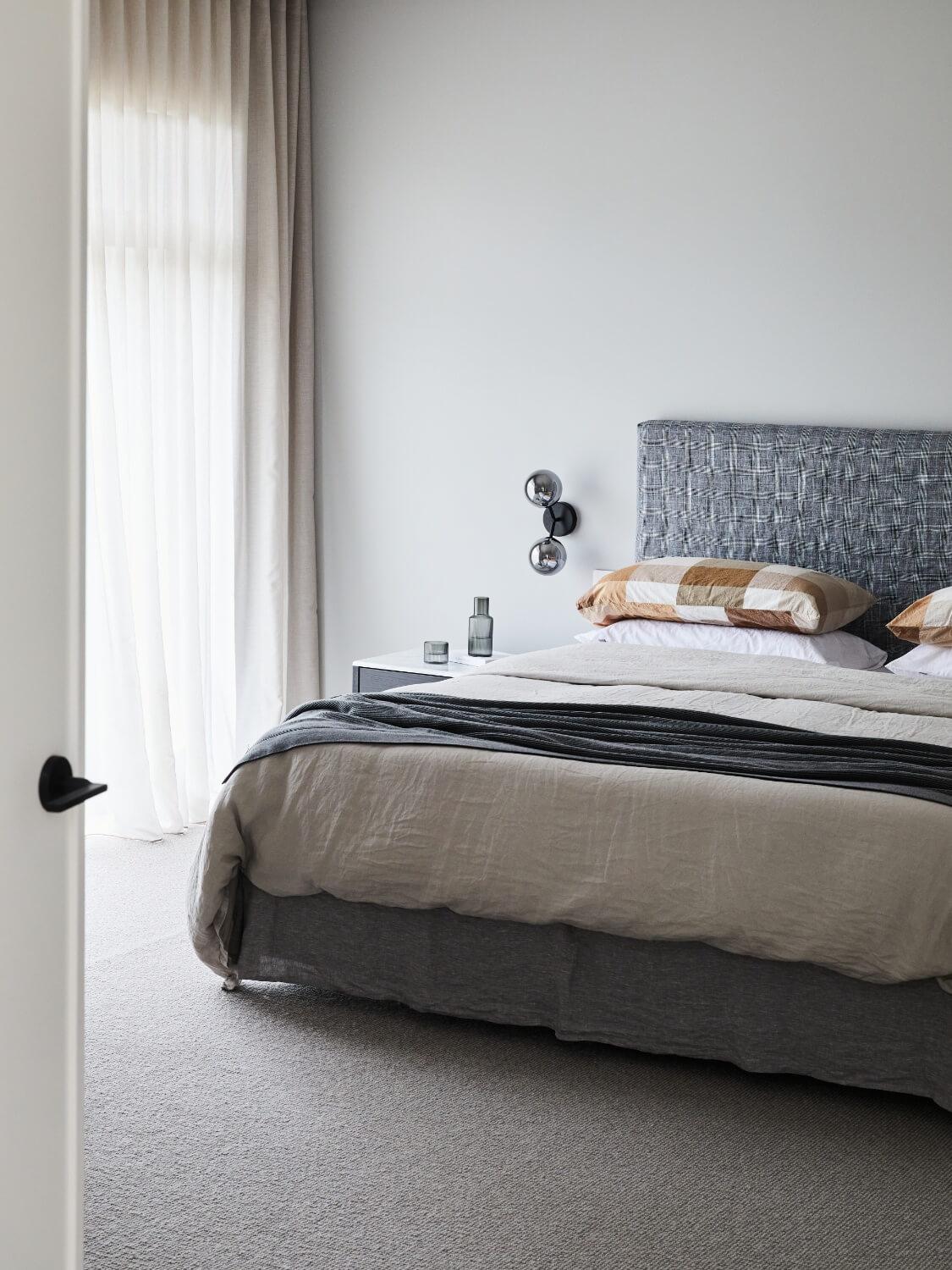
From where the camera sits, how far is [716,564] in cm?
379

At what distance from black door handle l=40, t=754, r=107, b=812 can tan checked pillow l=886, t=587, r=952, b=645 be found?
2683mm

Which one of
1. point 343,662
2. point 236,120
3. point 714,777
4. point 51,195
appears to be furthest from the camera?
point 343,662

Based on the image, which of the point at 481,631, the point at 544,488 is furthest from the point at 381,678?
the point at 544,488

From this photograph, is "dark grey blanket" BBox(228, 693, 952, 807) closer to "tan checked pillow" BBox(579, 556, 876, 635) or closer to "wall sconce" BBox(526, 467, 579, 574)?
"tan checked pillow" BBox(579, 556, 876, 635)

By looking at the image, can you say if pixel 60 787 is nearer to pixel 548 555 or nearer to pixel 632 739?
pixel 632 739

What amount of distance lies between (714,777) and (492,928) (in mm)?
528

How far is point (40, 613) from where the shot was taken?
3.97ft

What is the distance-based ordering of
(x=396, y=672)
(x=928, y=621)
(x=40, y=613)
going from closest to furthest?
(x=40, y=613) < (x=928, y=621) < (x=396, y=672)

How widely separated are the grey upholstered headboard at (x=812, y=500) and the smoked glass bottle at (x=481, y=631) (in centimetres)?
55

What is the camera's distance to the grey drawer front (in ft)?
13.8

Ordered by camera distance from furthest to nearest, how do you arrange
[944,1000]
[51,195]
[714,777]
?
[714,777], [944,1000], [51,195]

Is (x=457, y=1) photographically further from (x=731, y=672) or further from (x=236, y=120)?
(x=731, y=672)

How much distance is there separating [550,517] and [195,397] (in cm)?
126

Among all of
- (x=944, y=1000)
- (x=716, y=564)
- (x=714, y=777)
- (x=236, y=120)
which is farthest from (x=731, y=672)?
(x=236, y=120)
